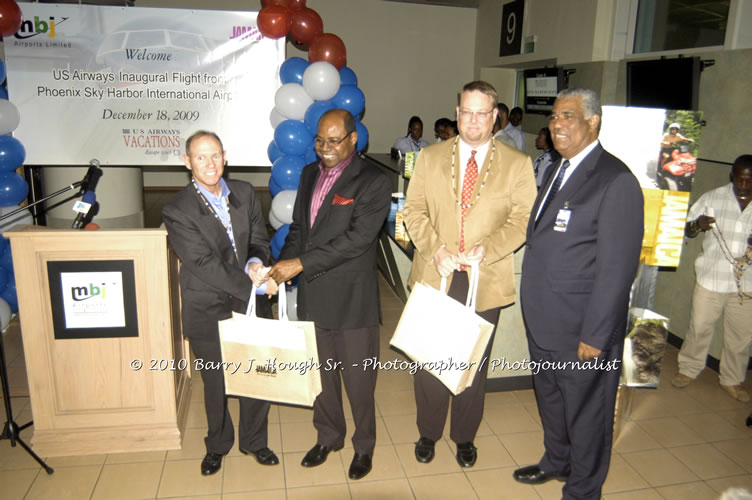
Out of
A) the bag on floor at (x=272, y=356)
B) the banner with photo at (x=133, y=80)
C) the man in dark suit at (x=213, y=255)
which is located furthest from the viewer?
the banner with photo at (x=133, y=80)

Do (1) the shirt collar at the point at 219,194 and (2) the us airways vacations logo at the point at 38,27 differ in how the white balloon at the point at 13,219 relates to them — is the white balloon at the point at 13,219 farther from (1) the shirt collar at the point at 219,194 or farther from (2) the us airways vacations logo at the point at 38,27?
(1) the shirt collar at the point at 219,194

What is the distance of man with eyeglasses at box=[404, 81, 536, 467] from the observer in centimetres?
239

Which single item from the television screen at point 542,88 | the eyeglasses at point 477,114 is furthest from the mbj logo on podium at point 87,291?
the television screen at point 542,88

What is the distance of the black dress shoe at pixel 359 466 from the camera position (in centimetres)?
269

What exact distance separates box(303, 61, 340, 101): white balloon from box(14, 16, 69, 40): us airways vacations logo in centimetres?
203

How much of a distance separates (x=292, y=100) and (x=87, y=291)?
2.43 metres

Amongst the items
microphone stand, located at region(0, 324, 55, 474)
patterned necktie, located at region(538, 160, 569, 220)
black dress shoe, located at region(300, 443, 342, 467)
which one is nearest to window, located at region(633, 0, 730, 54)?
patterned necktie, located at region(538, 160, 569, 220)

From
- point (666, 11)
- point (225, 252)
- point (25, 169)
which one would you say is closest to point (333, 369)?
point (225, 252)

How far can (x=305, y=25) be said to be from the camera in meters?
4.52

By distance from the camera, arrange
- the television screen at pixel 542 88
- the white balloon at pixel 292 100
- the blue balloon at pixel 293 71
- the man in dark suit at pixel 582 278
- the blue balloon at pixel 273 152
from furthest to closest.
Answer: the television screen at pixel 542 88 < the blue balloon at pixel 273 152 < the blue balloon at pixel 293 71 < the white balloon at pixel 292 100 < the man in dark suit at pixel 582 278

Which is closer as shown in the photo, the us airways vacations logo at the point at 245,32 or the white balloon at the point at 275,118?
the us airways vacations logo at the point at 245,32

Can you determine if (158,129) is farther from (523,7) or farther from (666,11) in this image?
(523,7)

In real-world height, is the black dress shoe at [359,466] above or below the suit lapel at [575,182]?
below

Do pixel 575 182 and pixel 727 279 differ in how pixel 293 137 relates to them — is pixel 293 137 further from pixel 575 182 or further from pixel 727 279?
pixel 727 279
